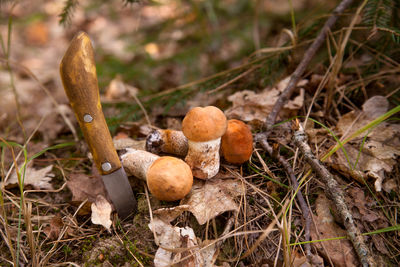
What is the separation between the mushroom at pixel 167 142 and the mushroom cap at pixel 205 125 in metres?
0.29

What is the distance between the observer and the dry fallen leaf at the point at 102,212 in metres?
1.70

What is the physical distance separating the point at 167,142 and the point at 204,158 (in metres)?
0.39

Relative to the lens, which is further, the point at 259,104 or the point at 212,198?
the point at 259,104

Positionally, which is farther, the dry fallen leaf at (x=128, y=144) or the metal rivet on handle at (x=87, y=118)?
the dry fallen leaf at (x=128, y=144)

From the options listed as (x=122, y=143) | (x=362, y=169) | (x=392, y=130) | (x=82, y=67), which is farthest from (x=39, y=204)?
(x=392, y=130)

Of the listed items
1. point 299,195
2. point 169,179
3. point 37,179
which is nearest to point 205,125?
point 169,179

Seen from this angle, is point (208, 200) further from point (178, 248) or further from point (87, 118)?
point (87, 118)

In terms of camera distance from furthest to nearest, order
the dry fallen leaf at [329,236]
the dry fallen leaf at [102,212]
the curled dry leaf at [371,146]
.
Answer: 1. the curled dry leaf at [371,146]
2. the dry fallen leaf at [102,212]
3. the dry fallen leaf at [329,236]

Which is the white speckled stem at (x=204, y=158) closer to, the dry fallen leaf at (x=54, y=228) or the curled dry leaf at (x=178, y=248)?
the curled dry leaf at (x=178, y=248)

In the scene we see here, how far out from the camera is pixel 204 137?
1.64 metres

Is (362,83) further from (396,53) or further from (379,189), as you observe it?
(379,189)

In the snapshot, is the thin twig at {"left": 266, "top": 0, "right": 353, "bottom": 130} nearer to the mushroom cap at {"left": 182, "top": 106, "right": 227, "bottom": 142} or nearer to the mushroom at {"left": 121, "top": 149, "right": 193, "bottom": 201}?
the mushroom cap at {"left": 182, "top": 106, "right": 227, "bottom": 142}

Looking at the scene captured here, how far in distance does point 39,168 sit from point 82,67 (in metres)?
1.41

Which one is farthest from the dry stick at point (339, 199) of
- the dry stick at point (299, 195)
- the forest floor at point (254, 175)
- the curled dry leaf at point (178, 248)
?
the curled dry leaf at point (178, 248)
